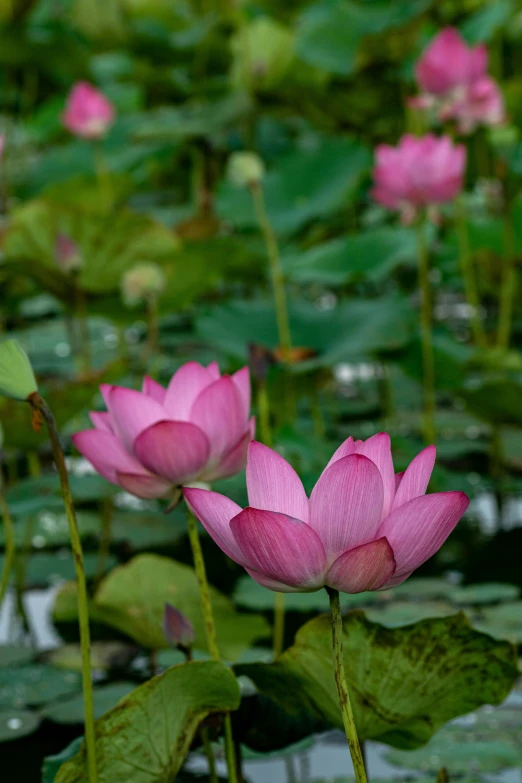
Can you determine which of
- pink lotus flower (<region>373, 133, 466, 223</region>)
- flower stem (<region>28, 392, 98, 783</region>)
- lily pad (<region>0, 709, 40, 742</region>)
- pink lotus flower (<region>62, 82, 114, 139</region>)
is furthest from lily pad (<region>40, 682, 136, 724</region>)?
pink lotus flower (<region>62, 82, 114, 139</region>)

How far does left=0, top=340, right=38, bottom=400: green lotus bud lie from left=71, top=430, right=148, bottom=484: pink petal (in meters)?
0.10

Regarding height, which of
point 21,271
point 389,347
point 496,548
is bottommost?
point 496,548

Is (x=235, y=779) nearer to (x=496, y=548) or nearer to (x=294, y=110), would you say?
(x=496, y=548)

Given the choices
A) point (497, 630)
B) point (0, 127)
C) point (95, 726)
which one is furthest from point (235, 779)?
point (0, 127)

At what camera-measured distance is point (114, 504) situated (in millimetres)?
1751

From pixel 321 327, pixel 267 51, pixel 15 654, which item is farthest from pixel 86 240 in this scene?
pixel 267 51

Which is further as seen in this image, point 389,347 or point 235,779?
point 389,347

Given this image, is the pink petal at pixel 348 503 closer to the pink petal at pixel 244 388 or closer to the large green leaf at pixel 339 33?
the pink petal at pixel 244 388

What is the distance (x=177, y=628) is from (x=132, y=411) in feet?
0.47

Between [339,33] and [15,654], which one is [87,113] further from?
[15,654]

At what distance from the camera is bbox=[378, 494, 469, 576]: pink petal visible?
473 mm

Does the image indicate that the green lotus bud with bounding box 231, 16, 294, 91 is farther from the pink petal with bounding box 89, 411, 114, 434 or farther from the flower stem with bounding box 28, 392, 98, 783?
the flower stem with bounding box 28, 392, 98, 783

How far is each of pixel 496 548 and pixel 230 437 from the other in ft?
2.89

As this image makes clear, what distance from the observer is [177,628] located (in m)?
0.66
